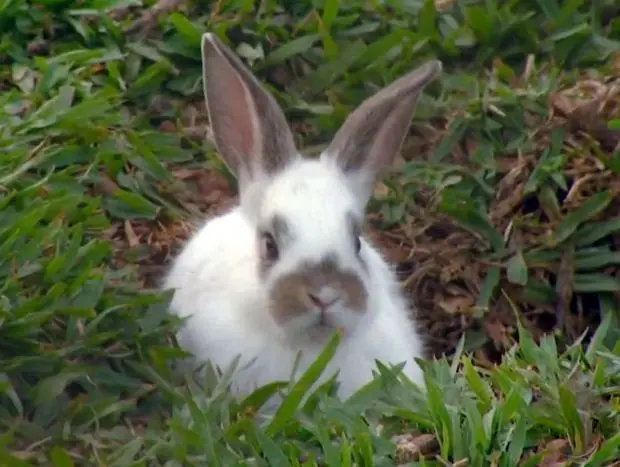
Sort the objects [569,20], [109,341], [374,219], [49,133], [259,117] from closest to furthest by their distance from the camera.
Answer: [109,341] < [259,117] < [49,133] < [374,219] < [569,20]

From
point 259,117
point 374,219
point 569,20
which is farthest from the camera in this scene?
point 569,20

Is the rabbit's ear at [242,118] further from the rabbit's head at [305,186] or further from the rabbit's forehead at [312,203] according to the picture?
the rabbit's forehead at [312,203]

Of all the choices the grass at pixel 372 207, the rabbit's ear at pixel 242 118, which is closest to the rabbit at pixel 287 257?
the rabbit's ear at pixel 242 118

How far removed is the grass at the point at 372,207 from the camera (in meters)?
4.02

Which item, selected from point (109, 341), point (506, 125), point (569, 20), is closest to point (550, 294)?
point (506, 125)

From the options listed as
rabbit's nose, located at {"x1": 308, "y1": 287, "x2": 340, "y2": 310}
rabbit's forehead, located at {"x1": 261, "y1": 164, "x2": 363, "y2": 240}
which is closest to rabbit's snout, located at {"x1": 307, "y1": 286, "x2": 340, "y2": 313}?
rabbit's nose, located at {"x1": 308, "y1": 287, "x2": 340, "y2": 310}

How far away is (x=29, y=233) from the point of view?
15.3 ft

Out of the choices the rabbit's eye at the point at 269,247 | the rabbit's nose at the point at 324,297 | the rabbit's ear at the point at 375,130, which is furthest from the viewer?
the rabbit's ear at the point at 375,130

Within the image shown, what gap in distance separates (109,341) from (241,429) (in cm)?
66

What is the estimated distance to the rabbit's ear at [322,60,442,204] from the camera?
5020 millimetres

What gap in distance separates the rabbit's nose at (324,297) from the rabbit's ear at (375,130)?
68 cm

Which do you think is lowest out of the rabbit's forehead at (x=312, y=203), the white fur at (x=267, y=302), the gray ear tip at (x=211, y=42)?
the white fur at (x=267, y=302)

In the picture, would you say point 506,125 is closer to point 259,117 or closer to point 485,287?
point 485,287

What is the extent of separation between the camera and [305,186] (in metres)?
4.84
